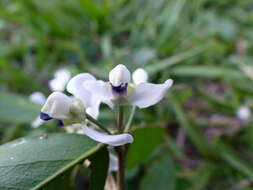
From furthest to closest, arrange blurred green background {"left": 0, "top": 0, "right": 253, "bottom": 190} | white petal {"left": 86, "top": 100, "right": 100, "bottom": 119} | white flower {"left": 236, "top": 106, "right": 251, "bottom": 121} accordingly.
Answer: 1. white flower {"left": 236, "top": 106, "right": 251, "bottom": 121}
2. blurred green background {"left": 0, "top": 0, "right": 253, "bottom": 190}
3. white petal {"left": 86, "top": 100, "right": 100, "bottom": 119}

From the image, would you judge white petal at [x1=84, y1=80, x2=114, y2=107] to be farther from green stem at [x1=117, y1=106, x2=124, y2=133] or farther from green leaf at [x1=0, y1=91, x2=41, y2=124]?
green leaf at [x1=0, y1=91, x2=41, y2=124]

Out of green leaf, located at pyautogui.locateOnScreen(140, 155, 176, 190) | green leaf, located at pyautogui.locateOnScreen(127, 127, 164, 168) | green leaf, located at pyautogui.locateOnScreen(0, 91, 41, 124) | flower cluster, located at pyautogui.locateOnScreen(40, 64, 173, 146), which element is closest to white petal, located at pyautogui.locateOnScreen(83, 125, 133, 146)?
flower cluster, located at pyautogui.locateOnScreen(40, 64, 173, 146)

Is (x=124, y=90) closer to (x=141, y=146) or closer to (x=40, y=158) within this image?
(x=40, y=158)

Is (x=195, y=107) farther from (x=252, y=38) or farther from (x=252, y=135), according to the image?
(x=252, y=38)

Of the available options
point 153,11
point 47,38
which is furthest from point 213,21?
point 47,38

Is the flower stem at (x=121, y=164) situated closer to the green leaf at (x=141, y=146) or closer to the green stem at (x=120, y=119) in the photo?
the green stem at (x=120, y=119)
